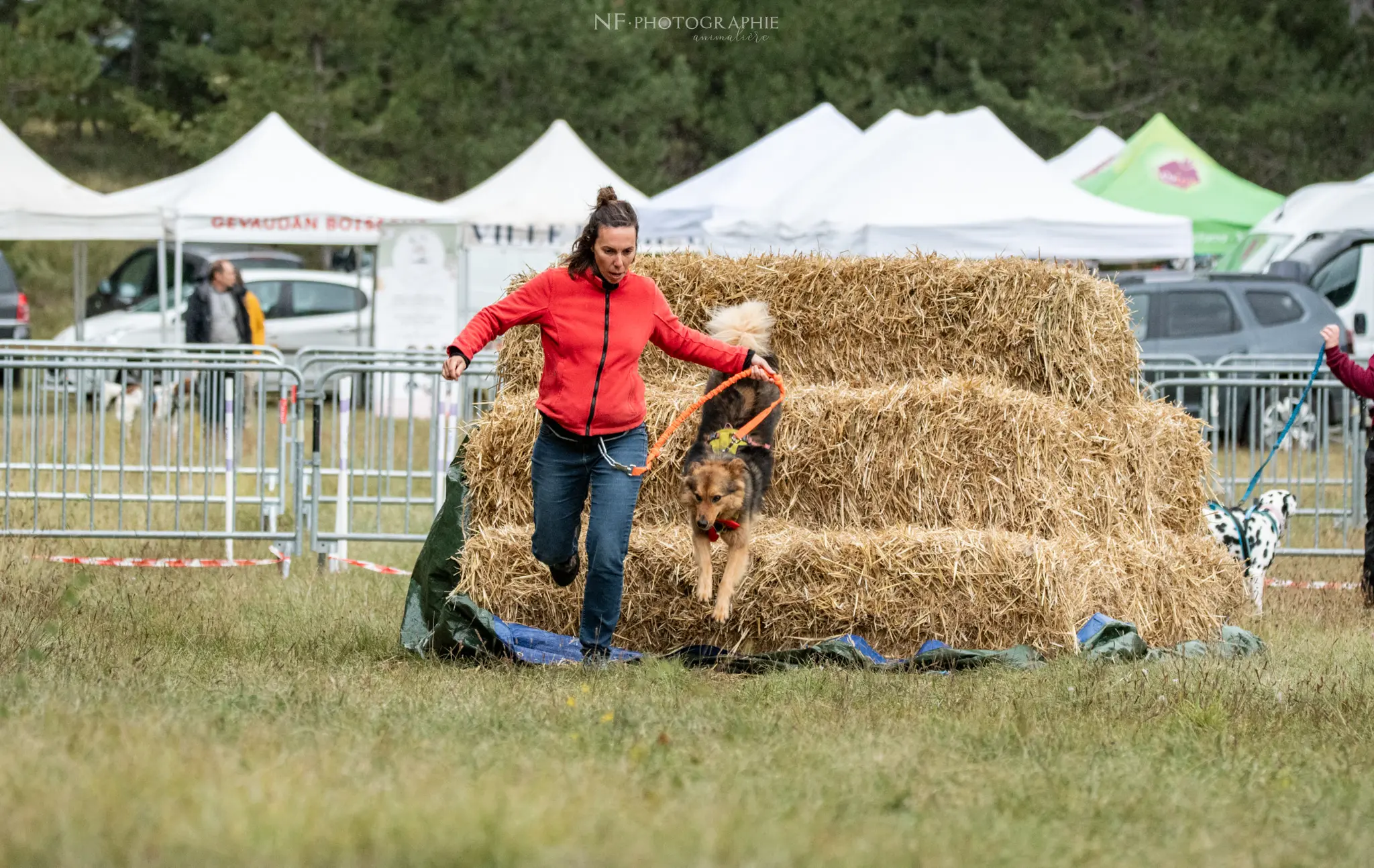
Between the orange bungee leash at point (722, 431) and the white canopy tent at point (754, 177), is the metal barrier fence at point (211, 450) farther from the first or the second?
the white canopy tent at point (754, 177)

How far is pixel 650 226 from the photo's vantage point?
22062mm

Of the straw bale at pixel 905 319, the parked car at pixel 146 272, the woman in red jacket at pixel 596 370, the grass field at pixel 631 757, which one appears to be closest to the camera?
the grass field at pixel 631 757

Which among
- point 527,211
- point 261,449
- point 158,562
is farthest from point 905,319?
point 527,211

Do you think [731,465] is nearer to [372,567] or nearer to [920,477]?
[920,477]

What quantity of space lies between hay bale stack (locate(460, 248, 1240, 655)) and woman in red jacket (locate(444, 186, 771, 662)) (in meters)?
0.63

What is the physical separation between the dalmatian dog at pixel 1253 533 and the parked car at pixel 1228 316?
9218 millimetres

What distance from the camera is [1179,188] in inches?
986

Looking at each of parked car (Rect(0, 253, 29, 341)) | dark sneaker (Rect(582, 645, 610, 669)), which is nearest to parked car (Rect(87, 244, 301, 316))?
parked car (Rect(0, 253, 29, 341))

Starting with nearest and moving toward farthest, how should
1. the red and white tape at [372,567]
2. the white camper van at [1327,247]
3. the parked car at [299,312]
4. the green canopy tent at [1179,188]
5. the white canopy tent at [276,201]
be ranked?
the red and white tape at [372,567]
the white canopy tent at [276,201]
the white camper van at [1327,247]
the parked car at [299,312]
the green canopy tent at [1179,188]

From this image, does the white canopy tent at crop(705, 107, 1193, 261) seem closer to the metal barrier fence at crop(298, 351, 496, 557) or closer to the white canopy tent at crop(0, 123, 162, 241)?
the metal barrier fence at crop(298, 351, 496, 557)

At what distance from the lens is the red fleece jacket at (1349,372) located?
8930 millimetres

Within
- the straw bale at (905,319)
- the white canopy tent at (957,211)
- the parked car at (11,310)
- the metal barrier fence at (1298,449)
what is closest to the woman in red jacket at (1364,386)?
the metal barrier fence at (1298,449)

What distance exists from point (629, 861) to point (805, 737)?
1868 mm

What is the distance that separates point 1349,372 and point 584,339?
4.72 metres
